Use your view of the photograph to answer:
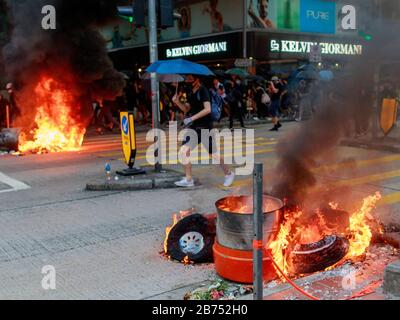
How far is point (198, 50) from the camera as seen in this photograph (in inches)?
938

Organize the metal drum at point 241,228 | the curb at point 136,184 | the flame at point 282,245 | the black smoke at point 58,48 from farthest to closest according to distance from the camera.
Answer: the black smoke at point 58,48 → the curb at point 136,184 → the flame at point 282,245 → the metal drum at point 241,228

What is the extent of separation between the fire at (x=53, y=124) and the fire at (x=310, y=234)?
28.6ft

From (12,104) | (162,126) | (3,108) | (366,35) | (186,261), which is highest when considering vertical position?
(366,35)

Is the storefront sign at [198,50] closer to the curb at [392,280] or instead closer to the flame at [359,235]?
the flame at [359,235]

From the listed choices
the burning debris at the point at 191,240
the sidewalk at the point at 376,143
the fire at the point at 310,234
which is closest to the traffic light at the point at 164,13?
the burning debris at the point at 191,240

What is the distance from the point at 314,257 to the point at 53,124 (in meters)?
9.81

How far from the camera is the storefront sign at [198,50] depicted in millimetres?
22534

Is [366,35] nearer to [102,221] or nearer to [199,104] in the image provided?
[199,104]

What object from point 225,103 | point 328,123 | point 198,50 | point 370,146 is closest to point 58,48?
point 225,103

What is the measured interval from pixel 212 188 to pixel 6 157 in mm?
5993

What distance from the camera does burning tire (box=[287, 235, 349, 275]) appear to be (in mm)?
3953

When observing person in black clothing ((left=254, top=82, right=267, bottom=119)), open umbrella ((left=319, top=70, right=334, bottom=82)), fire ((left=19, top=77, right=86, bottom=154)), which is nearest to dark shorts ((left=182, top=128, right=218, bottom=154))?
open umbrella ((left=319, top=70, right=334, bottom=82))

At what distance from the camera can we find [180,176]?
25.9 feet
